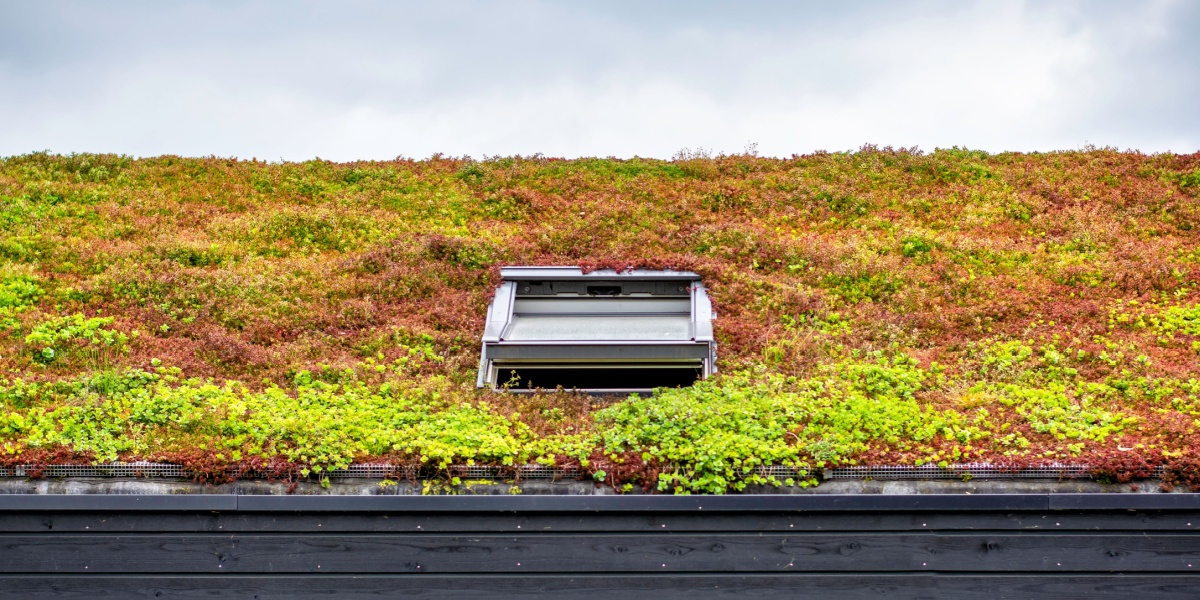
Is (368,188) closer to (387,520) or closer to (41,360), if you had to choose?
(41,360)

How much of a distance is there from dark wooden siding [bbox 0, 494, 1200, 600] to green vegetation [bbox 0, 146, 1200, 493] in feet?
1.41

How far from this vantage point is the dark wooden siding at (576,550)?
7266 millimetres

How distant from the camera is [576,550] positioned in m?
7.36

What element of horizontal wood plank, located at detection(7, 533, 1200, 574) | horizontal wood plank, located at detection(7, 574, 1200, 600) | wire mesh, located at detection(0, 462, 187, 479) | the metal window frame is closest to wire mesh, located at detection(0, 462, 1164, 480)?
wire mesh, located at detection(0, 462, 187, 479)

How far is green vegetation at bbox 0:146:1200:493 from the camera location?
317 inches

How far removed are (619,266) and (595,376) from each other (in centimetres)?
205

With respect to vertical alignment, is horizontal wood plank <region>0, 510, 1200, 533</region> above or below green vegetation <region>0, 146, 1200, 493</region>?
below

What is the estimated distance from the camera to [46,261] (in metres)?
13.7

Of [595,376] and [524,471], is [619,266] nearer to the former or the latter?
[595,376]

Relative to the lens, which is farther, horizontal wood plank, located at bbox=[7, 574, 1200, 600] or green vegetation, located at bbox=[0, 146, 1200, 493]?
green vegetation, located at bbox=[0, 146, 1200, 493]

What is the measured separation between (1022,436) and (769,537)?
2.64m

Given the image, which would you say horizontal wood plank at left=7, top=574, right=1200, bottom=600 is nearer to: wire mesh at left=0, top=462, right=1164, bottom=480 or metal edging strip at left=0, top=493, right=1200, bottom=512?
metal edging strip at left=0, top=493, right=1200, bottom=512

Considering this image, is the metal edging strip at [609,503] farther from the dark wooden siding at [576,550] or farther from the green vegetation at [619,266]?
the green vegetation at [619,266]

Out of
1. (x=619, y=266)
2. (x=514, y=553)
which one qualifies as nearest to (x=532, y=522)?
(x=514, y=553)
